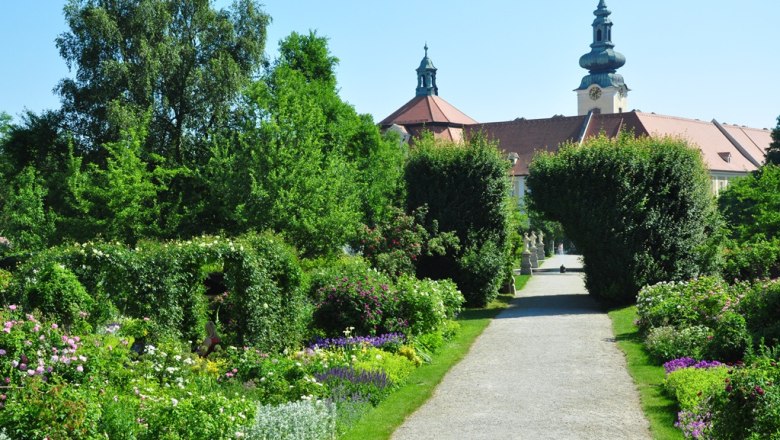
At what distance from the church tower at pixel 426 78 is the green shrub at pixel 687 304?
67379mm

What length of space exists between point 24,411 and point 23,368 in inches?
42.0

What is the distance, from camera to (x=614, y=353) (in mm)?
17031

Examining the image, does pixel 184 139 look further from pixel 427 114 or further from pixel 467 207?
pixel 427 114

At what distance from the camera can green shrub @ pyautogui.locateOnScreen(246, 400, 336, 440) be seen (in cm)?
943

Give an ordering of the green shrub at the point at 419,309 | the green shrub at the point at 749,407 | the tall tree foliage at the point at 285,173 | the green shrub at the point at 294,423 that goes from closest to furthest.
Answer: the green shrub at the point at 749,407
the green shrub at the point at 294,423
the green shrub at the point at 419,309
the tall tree foliage at the point at 285,173

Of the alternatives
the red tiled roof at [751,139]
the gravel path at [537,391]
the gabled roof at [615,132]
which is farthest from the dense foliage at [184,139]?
the red tiled roof at [751,139]

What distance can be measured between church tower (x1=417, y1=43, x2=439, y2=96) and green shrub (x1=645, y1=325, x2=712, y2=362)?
71398 millimetres

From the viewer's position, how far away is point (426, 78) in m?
87.1

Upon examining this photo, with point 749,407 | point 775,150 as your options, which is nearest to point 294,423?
point 749,407

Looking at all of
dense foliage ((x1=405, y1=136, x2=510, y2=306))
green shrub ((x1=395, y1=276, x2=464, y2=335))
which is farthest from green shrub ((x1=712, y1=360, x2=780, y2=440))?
dense foliage ((x1=405, y1=136, x2=510, y2=306))

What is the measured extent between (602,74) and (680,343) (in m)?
80.0

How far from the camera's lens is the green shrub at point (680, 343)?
49.7ft

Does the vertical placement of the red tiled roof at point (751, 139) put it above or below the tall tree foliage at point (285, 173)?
above

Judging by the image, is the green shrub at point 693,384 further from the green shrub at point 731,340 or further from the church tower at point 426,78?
the church tower at point 426,78
